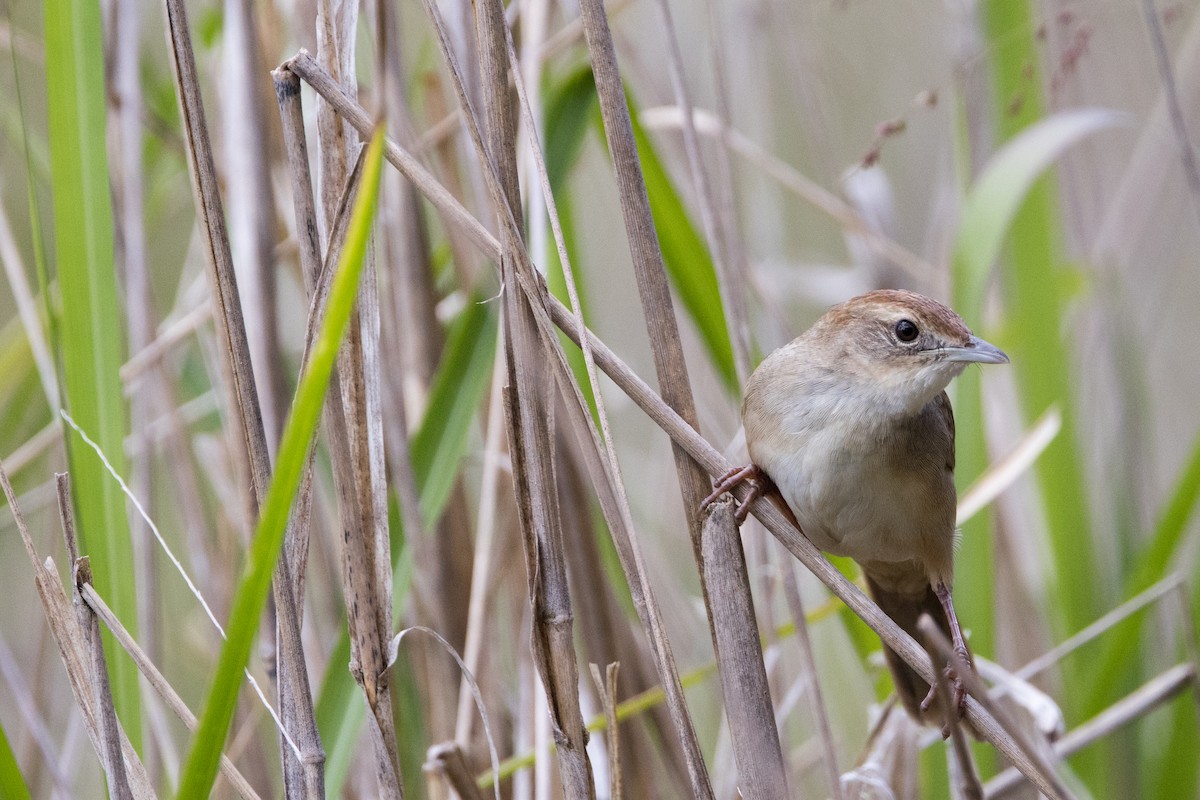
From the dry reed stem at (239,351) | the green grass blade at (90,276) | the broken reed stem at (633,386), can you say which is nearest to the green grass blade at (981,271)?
the broken reed stem at (633,386)

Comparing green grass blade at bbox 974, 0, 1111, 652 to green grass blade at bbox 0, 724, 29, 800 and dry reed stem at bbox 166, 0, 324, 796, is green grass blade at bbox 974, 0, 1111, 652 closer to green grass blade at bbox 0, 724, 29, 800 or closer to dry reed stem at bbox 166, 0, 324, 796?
dry reed stem at bbox 166, 0, 324, 796

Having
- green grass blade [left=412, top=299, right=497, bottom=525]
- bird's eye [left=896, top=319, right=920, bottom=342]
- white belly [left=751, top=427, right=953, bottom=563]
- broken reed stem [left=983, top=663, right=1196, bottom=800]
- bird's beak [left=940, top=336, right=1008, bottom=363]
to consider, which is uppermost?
green grass blade [left=412, top=299, right=497, bottom=525]

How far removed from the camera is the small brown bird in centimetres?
185

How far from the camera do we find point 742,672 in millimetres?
1385

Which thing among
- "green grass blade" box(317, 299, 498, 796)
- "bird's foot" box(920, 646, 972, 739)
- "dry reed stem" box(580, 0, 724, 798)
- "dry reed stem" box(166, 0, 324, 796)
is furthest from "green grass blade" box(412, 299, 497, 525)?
"bird's foot" box(920, 646, 972, 739)

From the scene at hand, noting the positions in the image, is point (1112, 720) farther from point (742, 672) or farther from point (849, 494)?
point (742, 672)

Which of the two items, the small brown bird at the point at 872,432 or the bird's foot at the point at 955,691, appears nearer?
the bird's foot at the point at 955,691

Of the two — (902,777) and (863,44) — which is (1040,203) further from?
(863,44)

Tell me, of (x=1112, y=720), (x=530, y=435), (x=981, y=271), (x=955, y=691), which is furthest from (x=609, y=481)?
(x=1112, y=720)

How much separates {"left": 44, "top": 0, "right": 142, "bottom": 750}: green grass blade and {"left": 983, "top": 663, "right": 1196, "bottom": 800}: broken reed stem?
155 cm

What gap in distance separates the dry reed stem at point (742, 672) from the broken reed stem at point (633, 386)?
12cm

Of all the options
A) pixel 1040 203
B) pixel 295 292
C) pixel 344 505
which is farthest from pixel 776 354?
pixel 295 292

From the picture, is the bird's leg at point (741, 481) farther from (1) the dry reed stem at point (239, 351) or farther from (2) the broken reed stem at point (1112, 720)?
(2) the broken reed stem at point (1112, 720)

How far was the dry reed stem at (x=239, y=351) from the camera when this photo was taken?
1234mm
